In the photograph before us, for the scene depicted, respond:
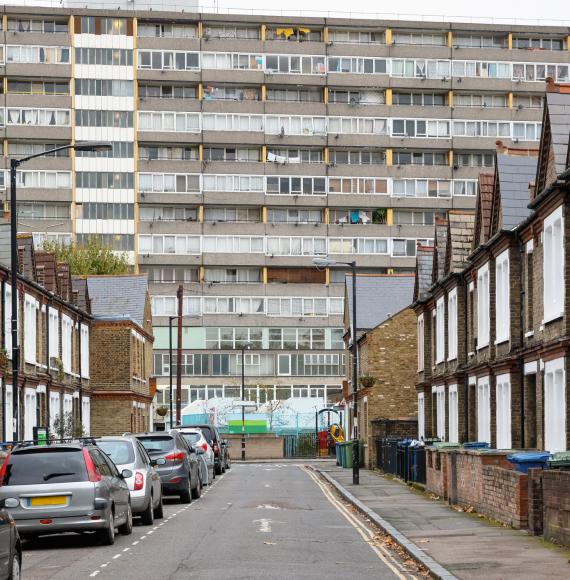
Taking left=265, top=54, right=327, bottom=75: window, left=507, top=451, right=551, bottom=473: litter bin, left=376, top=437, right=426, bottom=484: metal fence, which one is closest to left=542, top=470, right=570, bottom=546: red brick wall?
left=507, top=451, right=551, bottom=473: litter bin

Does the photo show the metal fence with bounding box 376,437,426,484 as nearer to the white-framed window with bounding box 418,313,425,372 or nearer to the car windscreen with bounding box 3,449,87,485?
the white-framed window with bounding box 418,313,425,372

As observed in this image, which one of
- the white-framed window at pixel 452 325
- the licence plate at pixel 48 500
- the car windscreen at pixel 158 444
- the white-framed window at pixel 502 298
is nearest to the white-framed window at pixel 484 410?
the white-framed window at pixel 502 298

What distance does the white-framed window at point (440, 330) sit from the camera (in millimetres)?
44156

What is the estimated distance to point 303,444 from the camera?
82250 millimetres

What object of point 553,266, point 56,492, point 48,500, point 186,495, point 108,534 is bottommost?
point 186,495

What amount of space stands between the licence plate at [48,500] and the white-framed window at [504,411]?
49.4ft

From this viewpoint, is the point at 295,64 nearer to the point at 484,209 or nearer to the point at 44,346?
the point at 44,346

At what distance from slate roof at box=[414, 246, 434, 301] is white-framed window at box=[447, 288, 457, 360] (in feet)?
21.9

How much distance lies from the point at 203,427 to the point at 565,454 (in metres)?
31.2

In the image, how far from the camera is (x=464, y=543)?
19344mm

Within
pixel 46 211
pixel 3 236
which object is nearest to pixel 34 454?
pixel 3 236

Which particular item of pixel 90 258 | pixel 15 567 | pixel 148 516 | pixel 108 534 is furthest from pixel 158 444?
pixel 90 258

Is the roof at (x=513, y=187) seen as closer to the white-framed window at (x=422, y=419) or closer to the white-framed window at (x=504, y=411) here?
the white-framed window at (x=504, y=411)

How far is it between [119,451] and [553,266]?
9795 millimetres
